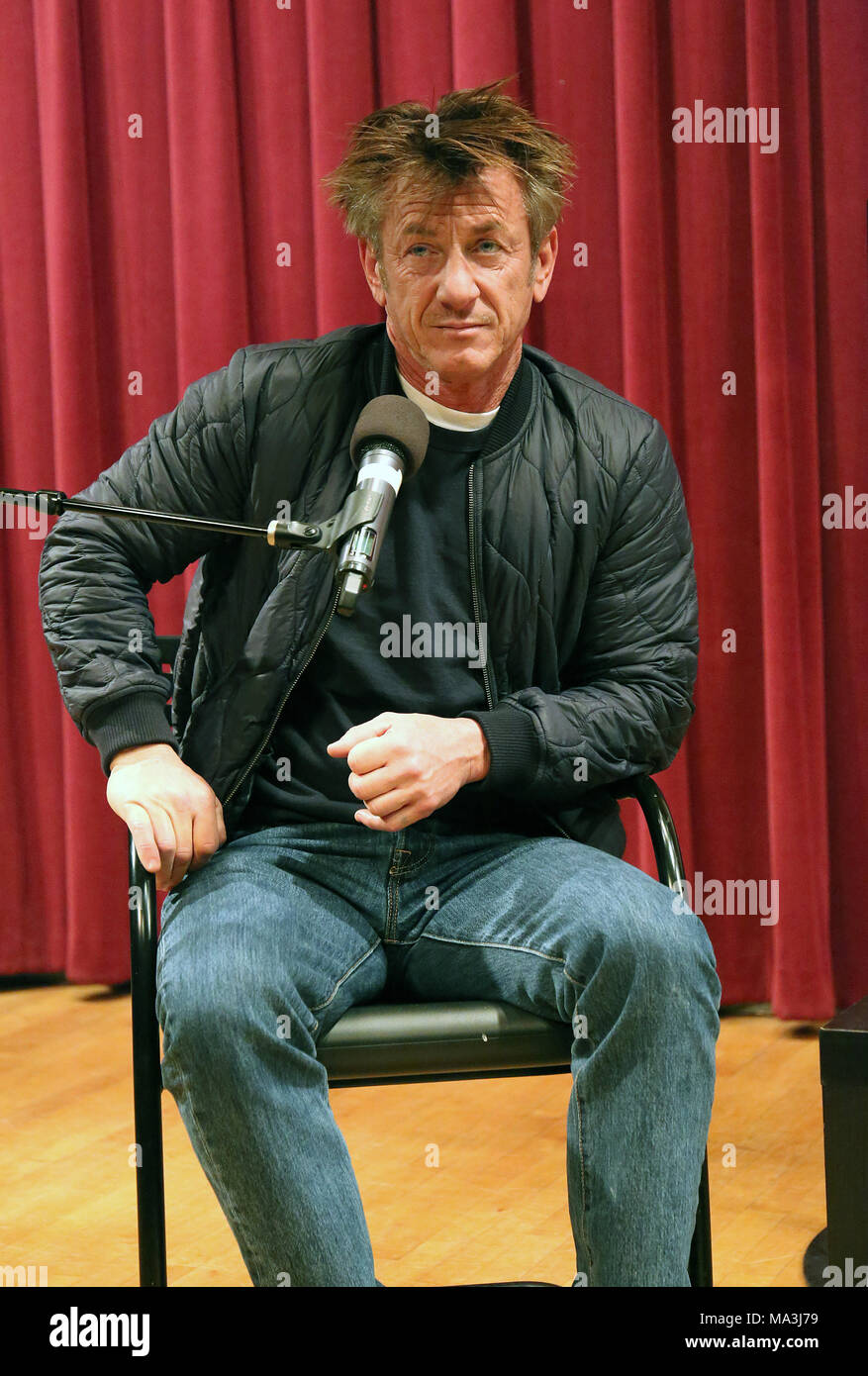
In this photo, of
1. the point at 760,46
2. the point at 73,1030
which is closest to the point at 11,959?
the point at 73,1030

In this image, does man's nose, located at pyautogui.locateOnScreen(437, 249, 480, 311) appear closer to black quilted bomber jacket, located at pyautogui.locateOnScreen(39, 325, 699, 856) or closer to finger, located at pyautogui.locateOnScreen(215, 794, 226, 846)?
black quilted bomber jacket, located at pyautogui.locateOnScreen(39, 325, 699, 856)

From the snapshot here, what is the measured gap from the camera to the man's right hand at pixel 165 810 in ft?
4.24

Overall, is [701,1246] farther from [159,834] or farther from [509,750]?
[159,834]

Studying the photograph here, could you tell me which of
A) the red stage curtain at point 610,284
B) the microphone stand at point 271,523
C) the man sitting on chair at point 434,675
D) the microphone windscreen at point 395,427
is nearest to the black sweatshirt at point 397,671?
the man sitting on chair at point 434,675

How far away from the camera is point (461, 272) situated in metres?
1.45

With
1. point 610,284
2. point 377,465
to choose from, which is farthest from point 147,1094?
point 610,284

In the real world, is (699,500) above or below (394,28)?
below

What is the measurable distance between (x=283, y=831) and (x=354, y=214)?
0.70m

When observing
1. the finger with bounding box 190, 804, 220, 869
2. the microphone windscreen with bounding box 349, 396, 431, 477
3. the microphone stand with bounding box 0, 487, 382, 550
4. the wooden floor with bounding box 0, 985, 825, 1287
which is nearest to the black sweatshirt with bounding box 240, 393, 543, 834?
the finger with bounding box 190, 804, 220, 869

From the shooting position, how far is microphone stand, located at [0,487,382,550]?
3.53 feet

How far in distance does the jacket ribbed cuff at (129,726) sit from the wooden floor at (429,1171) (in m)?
0.74

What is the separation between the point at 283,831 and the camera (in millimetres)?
1422

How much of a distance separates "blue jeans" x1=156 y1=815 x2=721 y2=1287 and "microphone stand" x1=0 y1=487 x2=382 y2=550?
0.37 m
